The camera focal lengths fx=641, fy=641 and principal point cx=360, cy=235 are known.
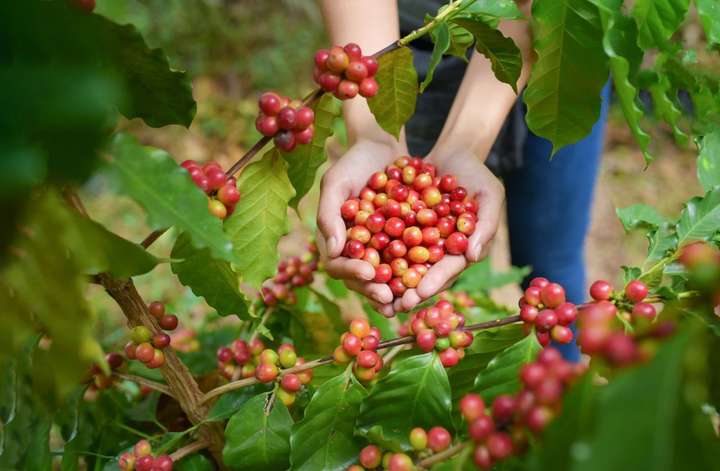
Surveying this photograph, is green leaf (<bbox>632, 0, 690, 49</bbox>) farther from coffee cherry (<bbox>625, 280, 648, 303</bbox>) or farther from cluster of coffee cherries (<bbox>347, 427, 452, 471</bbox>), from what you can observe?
cluster of coffee cherries (<bbox>347, 427, 452, 471</bbox>)

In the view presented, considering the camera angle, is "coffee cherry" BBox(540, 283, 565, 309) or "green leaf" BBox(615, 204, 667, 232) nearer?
"coffee cherry" BBox(540, 283, 565, 309)

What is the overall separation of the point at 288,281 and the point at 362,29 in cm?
53

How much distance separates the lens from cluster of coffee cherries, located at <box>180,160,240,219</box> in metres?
0.74

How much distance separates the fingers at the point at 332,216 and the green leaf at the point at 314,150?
166mm

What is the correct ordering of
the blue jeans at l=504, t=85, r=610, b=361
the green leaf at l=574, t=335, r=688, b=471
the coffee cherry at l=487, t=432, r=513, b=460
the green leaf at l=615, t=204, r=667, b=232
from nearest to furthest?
1. the green leaf at l=574, t=335, r=688, b=471
2. the coffee cherry at l=487, t=432, r=513, b=460
3. the green leaf at l=615, t=204, r=667, b=232
4. the blue jeans at l=504, t=85, r=610, b=361

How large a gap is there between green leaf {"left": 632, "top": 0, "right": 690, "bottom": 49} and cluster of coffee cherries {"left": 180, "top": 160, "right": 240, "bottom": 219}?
1.59 feet

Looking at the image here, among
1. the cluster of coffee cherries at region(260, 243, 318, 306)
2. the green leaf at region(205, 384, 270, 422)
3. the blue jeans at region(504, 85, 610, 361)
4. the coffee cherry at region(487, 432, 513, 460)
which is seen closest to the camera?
the coffee cherry at region(487, 432, 513, 460)

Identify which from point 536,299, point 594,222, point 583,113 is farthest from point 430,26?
point 594,222

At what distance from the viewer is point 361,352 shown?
0.79 meters

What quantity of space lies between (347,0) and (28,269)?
1.03 m

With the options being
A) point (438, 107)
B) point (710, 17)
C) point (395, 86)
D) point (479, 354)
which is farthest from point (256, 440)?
point (438, 107)

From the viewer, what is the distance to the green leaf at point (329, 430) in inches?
29.3

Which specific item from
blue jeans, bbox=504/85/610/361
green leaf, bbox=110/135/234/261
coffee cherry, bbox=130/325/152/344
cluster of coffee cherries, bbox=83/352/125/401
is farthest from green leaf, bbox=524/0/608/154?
blue jeans, bbox=504/85/610/361

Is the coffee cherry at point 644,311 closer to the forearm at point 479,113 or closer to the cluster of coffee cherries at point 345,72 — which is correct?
the cluster of coffee cherries at point 345,72
